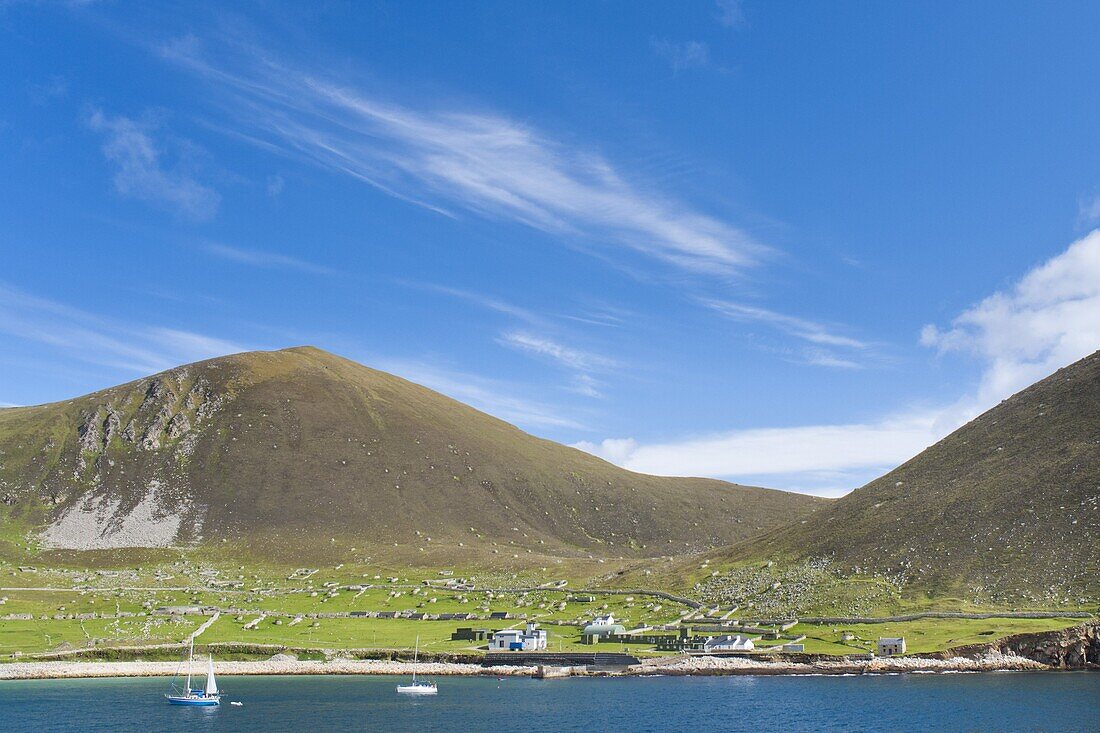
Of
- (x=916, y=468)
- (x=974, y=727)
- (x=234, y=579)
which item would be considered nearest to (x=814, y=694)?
(x=974, y=727)

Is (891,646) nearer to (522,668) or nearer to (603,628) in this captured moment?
(603,628)

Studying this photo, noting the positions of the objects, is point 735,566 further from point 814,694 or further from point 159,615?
point 159,615

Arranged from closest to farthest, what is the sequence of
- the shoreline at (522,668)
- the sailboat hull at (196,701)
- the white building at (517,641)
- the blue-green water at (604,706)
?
the blue-green water at (604,706) < the sailboat hull at (196,701) < the shoreline at (522,668) < the white building at (517,641)

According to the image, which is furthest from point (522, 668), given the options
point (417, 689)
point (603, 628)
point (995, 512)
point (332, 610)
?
point (995, 512)

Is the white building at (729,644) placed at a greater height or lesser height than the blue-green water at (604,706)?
greater

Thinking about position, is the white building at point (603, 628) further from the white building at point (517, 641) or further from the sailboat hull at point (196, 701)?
the sailboat hull at point (196, 701)

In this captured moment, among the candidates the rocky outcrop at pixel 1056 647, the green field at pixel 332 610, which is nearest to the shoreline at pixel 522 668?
the rocky outcrop at pixel 1056 647
